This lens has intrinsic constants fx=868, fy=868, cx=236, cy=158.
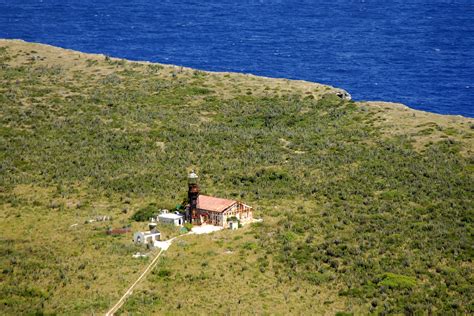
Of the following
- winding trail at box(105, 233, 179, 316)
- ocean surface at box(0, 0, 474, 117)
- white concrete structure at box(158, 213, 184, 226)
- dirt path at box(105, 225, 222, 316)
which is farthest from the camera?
ocean surface at box(0, 0, 474, 117)

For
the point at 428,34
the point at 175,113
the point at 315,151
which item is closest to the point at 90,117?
the point at 175,113

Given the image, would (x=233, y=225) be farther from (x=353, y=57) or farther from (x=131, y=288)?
(x=353, y=57)

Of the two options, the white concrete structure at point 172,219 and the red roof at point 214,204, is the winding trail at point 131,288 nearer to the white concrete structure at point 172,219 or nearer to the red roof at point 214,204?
the white concrete structure at point 172,219

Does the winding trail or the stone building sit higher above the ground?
the stone building

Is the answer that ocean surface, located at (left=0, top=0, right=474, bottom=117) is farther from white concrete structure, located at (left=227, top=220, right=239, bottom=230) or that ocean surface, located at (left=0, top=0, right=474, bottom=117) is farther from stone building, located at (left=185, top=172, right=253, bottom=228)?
white concrete structure, located at (left=227, top=220, right=239, bottom=230)

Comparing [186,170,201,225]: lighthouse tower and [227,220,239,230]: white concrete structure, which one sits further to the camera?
[227,220,239,230]: white concrete structure

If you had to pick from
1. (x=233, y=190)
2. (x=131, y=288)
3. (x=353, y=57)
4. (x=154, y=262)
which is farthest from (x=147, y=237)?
(x=353, y=57)

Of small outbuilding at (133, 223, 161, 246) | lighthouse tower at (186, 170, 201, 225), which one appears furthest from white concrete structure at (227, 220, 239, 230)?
small outbuilding at (133, 223, 161, 246)
